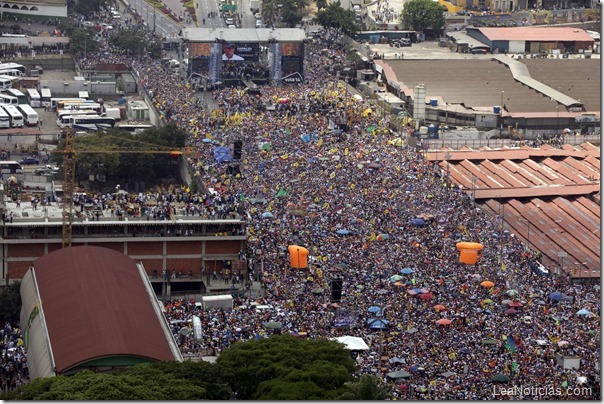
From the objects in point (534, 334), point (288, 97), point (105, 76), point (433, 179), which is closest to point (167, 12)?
point (105, 76)

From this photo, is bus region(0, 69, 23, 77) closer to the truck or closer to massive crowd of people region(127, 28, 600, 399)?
massive crowd of people region(127, 28, 600, 399)

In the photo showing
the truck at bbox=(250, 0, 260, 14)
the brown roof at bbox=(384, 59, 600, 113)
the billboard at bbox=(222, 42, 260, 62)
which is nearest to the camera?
the brown roof at bbox=(384, 59, 600, 113)

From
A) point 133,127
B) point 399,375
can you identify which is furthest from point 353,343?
point 133,127

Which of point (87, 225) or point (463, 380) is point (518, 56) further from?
point (463, 380)

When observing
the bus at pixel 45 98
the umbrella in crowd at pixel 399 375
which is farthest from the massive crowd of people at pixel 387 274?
the bus at pixel 45 98

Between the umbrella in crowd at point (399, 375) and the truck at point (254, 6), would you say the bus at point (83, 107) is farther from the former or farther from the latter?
the umbrella in crowd at point (399, 375)

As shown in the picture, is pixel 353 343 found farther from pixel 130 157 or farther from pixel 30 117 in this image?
pixel 30 117

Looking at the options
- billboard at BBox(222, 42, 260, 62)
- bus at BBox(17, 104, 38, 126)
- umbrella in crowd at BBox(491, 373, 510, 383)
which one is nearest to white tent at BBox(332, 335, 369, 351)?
umbrella in crowd at BBox(491, 373, 510, 383)
